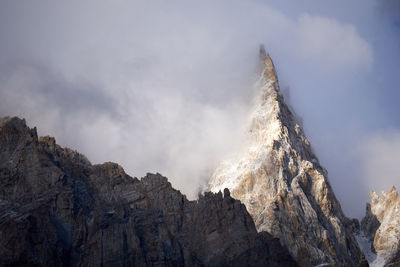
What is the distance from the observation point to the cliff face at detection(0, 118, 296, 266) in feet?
432

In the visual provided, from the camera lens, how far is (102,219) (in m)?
143

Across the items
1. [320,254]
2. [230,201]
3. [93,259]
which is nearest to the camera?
[93,259]

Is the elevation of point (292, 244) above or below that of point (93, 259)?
above

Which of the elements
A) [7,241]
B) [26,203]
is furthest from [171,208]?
[7,241]

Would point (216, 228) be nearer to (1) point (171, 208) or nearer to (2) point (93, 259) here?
(1) point (171, 208)

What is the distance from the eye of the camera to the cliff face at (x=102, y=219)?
13175 centimetres

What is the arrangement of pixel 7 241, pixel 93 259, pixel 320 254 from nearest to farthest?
1. pixel 7 241
2. pixel 93 259
3. pixel 320 254

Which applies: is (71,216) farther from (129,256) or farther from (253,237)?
(253,237)

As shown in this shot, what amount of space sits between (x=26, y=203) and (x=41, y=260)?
18.1m

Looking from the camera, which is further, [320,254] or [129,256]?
[320,254]

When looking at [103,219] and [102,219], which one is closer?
[102,219]

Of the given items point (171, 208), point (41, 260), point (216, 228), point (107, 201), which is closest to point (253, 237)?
point (216, 228)

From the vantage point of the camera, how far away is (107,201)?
156m

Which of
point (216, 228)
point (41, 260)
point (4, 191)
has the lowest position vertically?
point (41, 260)
